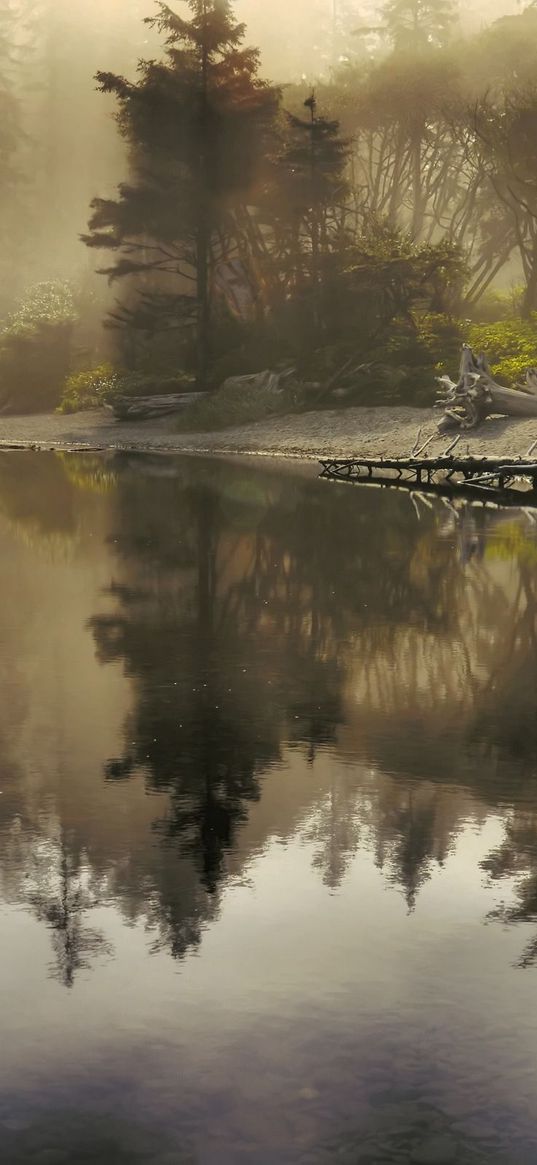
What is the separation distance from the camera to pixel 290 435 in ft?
152

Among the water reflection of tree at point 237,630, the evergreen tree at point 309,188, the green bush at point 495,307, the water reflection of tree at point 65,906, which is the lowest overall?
the water reflection of tree at point 237,630

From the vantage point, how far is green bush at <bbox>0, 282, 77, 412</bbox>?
63.1m

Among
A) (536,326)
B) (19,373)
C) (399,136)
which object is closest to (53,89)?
(399,136)

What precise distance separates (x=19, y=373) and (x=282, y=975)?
5888 cm

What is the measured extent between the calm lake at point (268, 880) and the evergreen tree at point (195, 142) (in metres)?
39.2

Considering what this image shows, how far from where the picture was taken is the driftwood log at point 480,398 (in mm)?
38500

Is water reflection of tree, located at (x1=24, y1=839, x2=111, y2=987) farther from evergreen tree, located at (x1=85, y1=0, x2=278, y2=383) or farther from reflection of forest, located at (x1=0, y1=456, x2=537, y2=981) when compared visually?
evergreen tree, located at (x1=85, y1=0, x2=278, y2=383)

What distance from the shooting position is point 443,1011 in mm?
6062

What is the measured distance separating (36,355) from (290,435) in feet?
69.1

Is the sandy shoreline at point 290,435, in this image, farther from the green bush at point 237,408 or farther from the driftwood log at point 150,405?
the green bush at point 237,408

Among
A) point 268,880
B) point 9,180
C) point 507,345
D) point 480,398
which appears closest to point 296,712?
point 268,880

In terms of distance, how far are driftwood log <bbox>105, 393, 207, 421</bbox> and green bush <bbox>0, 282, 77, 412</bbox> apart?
905 centimetres

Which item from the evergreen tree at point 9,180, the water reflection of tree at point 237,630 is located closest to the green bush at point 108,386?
the water reflection of tree at point 237,630

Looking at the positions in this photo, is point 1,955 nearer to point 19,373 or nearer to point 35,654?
point 35,654
